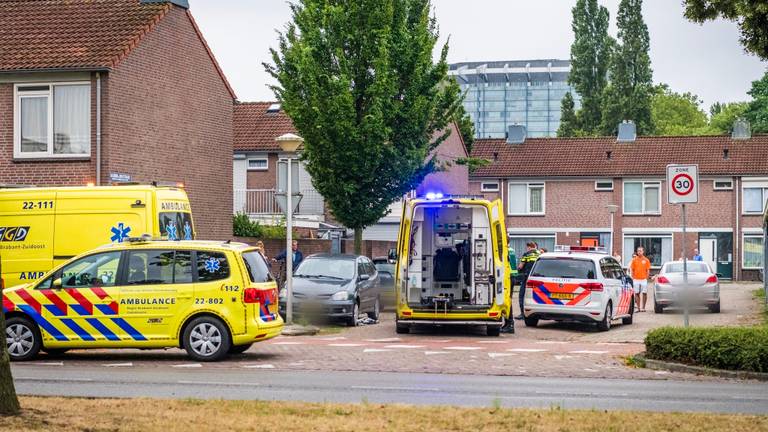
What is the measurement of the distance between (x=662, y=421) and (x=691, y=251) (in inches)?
2189

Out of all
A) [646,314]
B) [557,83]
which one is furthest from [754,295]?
[557,83]

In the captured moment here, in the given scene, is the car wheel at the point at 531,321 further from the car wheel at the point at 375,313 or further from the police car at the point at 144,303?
the police car at the point at 144,303

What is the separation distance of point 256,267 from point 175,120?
49.0 feet

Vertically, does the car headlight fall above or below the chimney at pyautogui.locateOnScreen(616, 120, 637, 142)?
below

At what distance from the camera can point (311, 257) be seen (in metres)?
27.3

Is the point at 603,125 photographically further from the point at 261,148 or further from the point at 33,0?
the point at 33,0

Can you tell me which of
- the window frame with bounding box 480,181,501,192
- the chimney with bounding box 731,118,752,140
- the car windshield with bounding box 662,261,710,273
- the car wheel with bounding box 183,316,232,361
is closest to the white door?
the chimney with bounding box 731,118,752,140

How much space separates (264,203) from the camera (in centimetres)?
4619

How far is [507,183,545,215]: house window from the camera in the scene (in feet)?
220

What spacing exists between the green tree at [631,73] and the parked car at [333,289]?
52471 mm

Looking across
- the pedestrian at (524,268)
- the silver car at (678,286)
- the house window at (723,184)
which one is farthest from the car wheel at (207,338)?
the house window at (723,184)

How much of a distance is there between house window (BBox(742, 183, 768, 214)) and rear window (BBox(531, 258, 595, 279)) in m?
40.6

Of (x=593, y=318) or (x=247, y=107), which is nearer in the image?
(x=593, y=318)

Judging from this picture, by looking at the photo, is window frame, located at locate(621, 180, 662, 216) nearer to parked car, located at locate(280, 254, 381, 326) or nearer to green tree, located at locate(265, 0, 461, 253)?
green tree, located at locate(265, 0, 461, 253)
